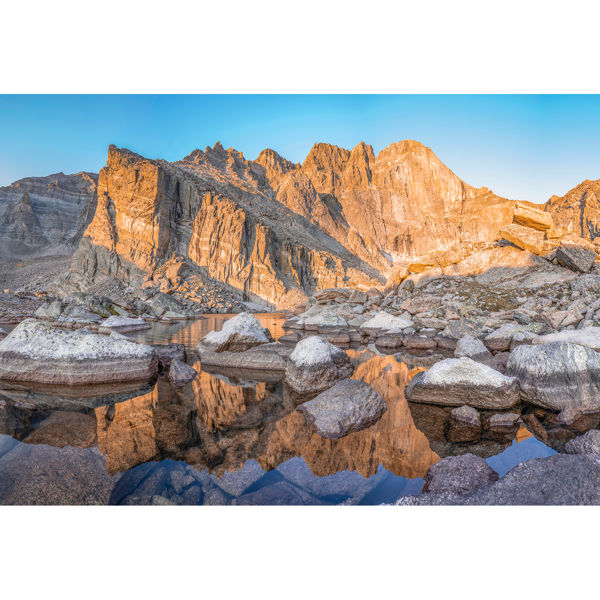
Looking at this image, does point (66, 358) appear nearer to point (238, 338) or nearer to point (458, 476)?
point (238, 338)

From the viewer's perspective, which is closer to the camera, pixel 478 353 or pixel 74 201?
pixel 478 353

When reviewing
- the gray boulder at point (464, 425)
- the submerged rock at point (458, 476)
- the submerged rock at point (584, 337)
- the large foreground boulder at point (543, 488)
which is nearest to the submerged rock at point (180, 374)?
the gray boulder at point (464, 425)

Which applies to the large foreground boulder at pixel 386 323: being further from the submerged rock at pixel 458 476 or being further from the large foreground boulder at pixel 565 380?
the submerged rock at pixel 458 476

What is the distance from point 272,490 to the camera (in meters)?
3.60

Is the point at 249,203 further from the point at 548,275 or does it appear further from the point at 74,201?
the point at 548,275

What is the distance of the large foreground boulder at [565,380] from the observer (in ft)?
18.9

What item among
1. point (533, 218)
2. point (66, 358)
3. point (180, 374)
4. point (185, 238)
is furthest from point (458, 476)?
point (185, 238)

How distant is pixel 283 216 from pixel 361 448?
8075 centimetres

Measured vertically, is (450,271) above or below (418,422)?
above

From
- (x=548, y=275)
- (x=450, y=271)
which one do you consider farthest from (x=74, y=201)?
(x=548, y=275)

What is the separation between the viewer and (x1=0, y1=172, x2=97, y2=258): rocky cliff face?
80625mm

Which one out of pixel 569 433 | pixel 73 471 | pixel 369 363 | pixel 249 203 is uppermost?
pixel 249 203

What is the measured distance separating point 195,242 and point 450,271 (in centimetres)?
4641

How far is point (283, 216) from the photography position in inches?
3226
